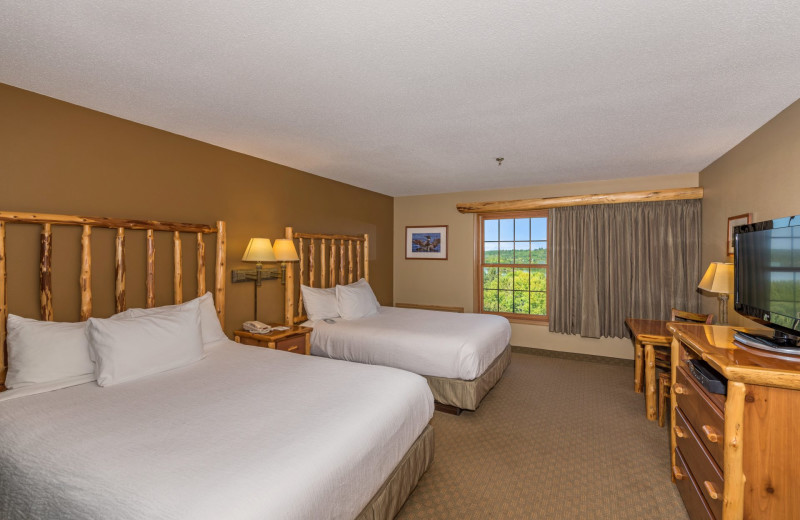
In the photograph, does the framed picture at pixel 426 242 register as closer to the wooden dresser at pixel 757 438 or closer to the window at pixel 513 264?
the window at pixel 513 264

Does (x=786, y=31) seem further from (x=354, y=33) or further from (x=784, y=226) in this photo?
(x=354, y=33)

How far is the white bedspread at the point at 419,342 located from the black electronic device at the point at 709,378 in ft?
5.64

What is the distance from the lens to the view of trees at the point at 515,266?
5.37 metres

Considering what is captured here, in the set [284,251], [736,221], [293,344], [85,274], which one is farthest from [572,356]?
[85,274]

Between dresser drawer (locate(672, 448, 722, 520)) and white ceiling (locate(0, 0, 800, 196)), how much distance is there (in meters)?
2.20

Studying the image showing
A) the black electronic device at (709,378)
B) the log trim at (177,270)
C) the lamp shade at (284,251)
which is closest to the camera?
the black electronic device at (709,378)

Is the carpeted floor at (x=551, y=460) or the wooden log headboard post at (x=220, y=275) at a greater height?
the wooden log headboard post at (x=220, y=275)

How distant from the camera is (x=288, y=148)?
347 centimetres

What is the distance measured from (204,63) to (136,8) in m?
0.44

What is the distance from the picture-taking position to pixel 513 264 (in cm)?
554

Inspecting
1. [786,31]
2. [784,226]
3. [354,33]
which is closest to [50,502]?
[354,33]

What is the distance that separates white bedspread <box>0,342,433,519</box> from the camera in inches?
47.7

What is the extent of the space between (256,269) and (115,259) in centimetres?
125

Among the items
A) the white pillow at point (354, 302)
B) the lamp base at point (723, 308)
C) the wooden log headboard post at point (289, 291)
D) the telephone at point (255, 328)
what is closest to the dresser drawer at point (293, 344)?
the telephone at point (255, 328)
